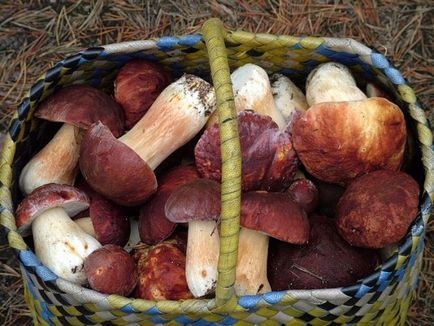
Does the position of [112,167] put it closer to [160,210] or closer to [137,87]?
[160,210]

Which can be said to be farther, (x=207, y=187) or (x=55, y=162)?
(x=55, y=162)

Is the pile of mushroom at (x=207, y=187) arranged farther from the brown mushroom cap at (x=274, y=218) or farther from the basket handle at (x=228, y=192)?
the basket handle at (x=228, y=192)

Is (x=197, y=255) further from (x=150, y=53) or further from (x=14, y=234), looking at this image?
(x=150, y=53)

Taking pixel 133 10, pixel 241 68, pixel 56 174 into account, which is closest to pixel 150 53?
pixel 241 68

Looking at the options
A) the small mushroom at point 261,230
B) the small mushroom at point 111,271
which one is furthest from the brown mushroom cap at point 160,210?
the small mushroom at point 261,230

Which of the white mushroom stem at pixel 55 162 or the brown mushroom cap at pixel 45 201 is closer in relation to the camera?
the brown mushroom cap at pixel 45 201

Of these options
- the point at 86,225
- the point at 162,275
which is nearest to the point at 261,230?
the point at 162,275
